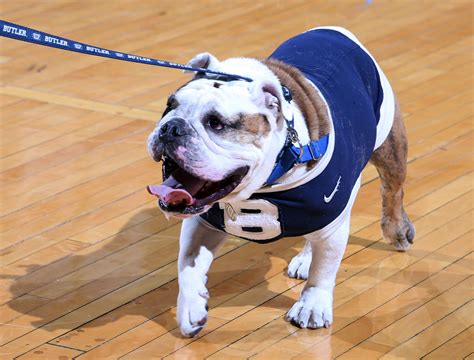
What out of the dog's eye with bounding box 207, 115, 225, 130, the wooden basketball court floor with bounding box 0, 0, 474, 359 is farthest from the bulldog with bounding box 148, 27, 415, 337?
the wooden basketball court floor with bounding box 0, 0, 474, 359

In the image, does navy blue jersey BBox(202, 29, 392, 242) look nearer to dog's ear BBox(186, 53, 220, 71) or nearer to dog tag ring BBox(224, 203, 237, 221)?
dog tag ring BBox(224, 203, 237, 221)

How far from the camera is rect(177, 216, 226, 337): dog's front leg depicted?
11.1 feet

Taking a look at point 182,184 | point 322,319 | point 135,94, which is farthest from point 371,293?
point 135,94

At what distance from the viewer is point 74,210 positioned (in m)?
4.41

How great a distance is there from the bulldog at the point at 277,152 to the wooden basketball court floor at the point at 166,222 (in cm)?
17

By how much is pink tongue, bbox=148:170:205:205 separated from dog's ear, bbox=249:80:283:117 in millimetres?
285

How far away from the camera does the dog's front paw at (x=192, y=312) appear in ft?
11.0

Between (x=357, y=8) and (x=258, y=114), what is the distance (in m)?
4.23

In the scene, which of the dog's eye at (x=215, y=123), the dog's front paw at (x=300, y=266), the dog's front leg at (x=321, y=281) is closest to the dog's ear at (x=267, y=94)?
the dog's eye at (x=215, y=123)

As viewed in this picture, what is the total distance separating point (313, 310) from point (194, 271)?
1.35ft

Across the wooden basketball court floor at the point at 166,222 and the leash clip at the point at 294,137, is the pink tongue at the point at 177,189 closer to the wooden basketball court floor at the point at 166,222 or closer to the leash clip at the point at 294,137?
the leash clip at the point at 294,137

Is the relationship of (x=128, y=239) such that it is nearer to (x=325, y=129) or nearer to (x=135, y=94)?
(x=325, y=129)

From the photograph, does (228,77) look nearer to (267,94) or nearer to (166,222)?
(267,94)

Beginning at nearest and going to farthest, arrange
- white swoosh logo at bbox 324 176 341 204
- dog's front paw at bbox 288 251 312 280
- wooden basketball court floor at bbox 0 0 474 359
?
white swoosh logo at bbox 324 176 341 204
wooden basketball court floor at bbox 0 0 474 359
dog's front paw at bbox 288 251 312 280
